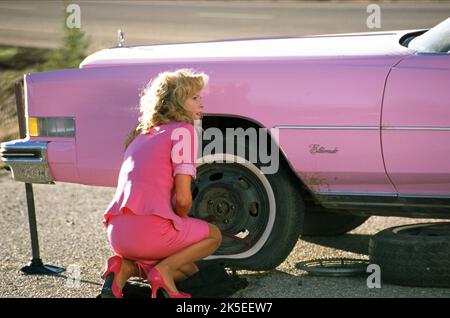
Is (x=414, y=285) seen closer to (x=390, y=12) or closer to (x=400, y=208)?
(x=400, y=208)

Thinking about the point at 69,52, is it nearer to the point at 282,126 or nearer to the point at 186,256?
the point at 282,126

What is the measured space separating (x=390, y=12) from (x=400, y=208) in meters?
12.7

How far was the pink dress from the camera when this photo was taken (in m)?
4.73

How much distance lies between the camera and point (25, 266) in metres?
5.85

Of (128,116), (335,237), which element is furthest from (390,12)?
(128,116)

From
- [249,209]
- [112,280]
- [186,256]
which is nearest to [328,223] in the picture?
[249,209]

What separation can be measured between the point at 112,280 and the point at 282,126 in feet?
4.24

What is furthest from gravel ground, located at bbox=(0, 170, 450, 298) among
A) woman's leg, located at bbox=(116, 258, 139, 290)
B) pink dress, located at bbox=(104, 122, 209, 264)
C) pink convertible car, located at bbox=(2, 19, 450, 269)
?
pink dress, located at bbox=(104, 122, 209, 264)

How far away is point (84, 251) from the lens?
20.8 feet

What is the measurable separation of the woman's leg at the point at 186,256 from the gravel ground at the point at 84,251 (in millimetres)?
352

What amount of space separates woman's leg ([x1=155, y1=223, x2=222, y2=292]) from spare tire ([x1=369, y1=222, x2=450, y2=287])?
0.94 meters

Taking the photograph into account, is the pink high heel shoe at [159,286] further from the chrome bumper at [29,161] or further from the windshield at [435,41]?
the windshield at [435,41]

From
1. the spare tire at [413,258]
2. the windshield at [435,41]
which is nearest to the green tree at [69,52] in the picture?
the windshield at [435,41]

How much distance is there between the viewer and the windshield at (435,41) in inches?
204
